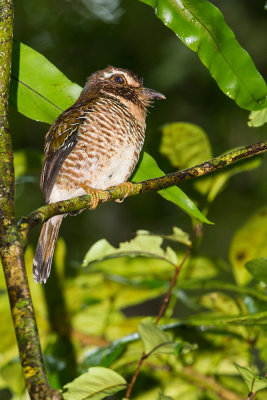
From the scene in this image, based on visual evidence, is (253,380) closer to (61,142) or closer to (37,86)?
(37,86)

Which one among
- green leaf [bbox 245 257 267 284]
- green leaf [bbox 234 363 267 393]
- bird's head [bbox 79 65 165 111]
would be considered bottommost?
green leaf [bbox 234 363 267 393]

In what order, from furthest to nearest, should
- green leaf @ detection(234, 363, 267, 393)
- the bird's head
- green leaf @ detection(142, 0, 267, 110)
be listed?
the bird's head < green leaf @ detection(142, 0, 267, 110) < green leaf @ detection(234, 363, 267, 393)

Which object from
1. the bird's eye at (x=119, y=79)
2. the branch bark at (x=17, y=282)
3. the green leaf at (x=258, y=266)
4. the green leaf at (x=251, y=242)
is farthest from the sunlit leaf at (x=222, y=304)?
the branch bark at (x=17, y=282)

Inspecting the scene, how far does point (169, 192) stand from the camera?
6.24ft

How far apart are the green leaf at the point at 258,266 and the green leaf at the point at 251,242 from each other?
724mm

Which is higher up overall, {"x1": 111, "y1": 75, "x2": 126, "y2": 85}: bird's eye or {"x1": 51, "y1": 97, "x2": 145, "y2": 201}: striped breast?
{"x1": 111, "y1": 75, "x2": 126, "y2": 85}: bird's eye

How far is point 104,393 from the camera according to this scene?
1.89 meters

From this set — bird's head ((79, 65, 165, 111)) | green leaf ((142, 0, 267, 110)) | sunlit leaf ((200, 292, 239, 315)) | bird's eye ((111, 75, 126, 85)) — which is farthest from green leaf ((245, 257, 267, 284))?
bird's eye ((111, 75, 126, 85))

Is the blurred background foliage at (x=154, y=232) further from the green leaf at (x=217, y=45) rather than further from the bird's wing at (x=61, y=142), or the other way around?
the green leaf at (x=217, y=45)

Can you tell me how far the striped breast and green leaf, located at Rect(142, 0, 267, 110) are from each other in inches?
41.2

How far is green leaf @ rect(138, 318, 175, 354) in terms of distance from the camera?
1.94 m

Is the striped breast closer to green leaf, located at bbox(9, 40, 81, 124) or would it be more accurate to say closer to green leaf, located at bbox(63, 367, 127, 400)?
green leaf, located at bbox(9, 40, 81, 124)

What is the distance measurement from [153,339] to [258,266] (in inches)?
18.8

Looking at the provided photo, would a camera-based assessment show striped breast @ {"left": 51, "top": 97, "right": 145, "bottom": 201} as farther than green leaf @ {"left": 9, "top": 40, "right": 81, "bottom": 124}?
Yes
